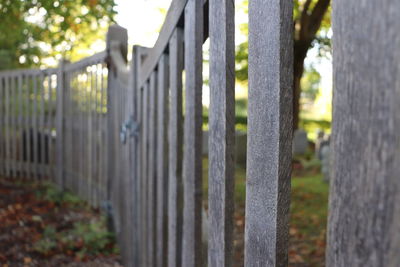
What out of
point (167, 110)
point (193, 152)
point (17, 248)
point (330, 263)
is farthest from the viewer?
point (17, 248)

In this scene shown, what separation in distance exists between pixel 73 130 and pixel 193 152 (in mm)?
5014

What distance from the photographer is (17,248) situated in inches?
159

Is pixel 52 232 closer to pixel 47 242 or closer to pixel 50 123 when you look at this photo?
pixel 47 242

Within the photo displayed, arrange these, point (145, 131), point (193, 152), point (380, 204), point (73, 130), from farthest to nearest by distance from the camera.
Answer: point (73, 130) < point (145, 131) < point (193, 152) < point (380, 204)

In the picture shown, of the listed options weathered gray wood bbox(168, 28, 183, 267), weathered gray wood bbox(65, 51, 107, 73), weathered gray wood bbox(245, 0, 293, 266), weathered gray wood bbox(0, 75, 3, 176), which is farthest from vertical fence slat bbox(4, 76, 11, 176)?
weathered gray wood bbox(245, 0, 293, 266)

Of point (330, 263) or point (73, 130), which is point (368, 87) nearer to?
point (330, 263)

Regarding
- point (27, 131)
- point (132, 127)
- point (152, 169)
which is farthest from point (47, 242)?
point (27, 131)

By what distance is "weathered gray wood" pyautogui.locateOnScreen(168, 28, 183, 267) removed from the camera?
5.64ft

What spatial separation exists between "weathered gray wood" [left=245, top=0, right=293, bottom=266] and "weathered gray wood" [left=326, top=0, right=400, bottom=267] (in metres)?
0.19

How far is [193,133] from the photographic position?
1.45 meters

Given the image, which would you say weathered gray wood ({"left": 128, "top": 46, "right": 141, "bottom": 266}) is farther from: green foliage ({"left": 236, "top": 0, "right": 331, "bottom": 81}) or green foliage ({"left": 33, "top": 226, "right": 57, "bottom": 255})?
green foliage ({"left": 236, "top": 0, "right": 331, "bottom": 81})

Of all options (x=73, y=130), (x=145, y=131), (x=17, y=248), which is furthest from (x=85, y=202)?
(x=145, y=131)

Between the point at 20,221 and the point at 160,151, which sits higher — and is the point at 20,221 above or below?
below

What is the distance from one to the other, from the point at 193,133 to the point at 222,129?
11.5 inches
